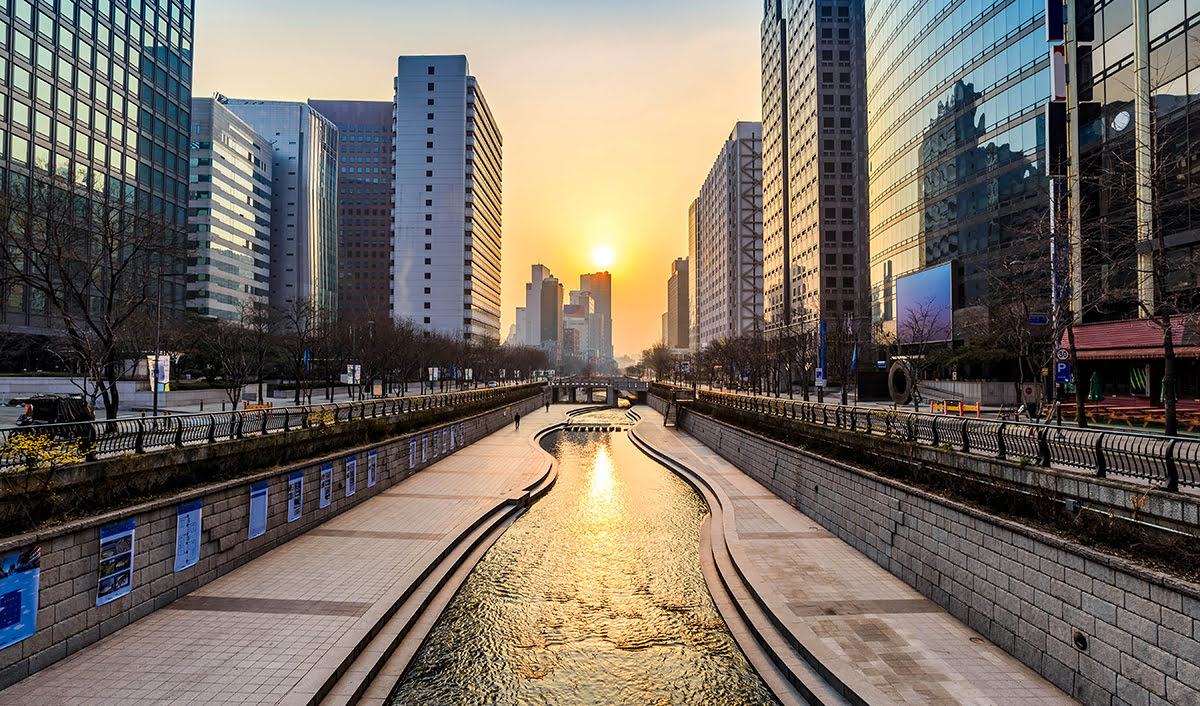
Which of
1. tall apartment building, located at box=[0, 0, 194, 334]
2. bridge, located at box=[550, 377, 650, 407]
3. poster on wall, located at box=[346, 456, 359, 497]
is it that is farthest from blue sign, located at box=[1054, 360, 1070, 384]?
bridge, located at box=[550, 377, 650, 407]

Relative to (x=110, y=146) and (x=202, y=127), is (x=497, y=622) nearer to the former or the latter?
(x=110, y=146)

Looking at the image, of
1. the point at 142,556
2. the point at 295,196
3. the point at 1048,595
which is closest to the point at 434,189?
the point at 295,196

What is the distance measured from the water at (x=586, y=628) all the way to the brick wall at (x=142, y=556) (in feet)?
16.7

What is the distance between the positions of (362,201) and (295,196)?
43611mm

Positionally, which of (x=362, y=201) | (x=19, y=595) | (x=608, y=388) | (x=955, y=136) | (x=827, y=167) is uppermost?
(x=362, y=201)

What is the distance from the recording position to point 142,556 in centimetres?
1084

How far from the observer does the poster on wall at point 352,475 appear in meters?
20.1

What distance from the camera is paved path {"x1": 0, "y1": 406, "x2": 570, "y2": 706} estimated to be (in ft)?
27.8

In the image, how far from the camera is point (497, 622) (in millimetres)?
12625

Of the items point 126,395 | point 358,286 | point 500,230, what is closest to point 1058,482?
point 126,395

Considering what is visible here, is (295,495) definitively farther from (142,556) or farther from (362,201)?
(362,201)

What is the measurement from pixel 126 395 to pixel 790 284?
9719cm

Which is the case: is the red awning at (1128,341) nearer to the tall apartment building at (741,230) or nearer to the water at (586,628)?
the water at (586,628)

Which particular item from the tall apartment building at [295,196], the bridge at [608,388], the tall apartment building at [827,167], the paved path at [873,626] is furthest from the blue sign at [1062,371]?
the tall apartment building at [295,196]
